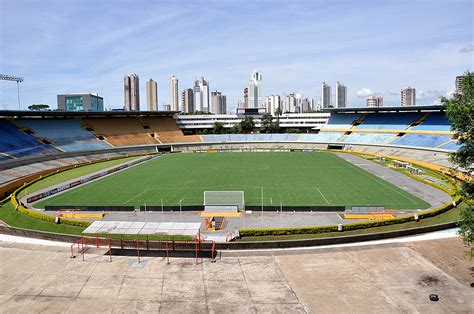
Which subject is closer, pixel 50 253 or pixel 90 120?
pixel 50 253

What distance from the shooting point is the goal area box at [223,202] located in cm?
2919

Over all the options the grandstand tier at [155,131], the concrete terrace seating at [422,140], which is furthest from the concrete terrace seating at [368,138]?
the concrete terrace seating at [422,140]

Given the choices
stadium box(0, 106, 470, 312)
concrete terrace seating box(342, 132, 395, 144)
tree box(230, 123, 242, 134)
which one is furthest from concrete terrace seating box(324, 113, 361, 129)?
tree box(230, 123, 242, 134)

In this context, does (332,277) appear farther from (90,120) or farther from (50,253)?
(90,120)

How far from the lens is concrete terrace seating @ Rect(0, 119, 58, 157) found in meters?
54.9

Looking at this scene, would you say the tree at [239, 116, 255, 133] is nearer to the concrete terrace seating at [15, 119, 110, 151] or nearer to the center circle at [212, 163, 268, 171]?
the concrete terrace seating at [15, 119, 110, 151]

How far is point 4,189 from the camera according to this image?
130 ft

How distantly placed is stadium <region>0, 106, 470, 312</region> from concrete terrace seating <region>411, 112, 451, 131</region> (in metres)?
0.35

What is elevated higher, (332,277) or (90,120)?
(90,120)

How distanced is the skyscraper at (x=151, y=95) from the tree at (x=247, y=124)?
98.8 meters

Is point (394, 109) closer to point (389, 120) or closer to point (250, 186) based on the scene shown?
point (389, 120)

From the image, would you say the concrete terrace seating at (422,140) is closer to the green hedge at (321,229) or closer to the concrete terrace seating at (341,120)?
the concrete terrace seating at (341,120)

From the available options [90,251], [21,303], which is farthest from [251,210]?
[21,303]

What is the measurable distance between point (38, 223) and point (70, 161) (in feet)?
116
